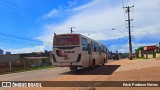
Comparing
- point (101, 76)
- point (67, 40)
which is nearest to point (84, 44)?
point (67, 40)

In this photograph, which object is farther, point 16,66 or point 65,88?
point 16,66

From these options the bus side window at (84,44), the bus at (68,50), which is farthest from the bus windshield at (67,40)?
the bus side window at (84,44)

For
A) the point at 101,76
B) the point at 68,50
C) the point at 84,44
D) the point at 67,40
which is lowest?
the point at 101,76

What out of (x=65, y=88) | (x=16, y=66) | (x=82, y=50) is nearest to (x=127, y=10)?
(x=16, y=66)

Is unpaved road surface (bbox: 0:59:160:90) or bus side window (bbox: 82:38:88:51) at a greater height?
bus side window (bbox: 82:38:88:51)

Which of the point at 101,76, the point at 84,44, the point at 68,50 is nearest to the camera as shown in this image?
the point at 101,76

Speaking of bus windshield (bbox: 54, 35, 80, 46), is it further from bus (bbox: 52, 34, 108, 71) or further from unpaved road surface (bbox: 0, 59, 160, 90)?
unpaved road surface (bbox: 0, 59, 160, 90)

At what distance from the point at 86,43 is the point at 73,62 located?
11.1 feet

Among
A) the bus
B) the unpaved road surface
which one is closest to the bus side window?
the bus

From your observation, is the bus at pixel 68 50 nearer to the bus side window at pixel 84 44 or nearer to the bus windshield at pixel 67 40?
the bus windshield at pixel 67 40

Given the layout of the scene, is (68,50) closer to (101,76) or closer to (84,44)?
(84,44)

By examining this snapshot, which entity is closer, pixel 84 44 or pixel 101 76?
A: pixel 101 76

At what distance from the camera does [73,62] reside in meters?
26.5

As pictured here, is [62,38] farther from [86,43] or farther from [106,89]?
[106,89]
